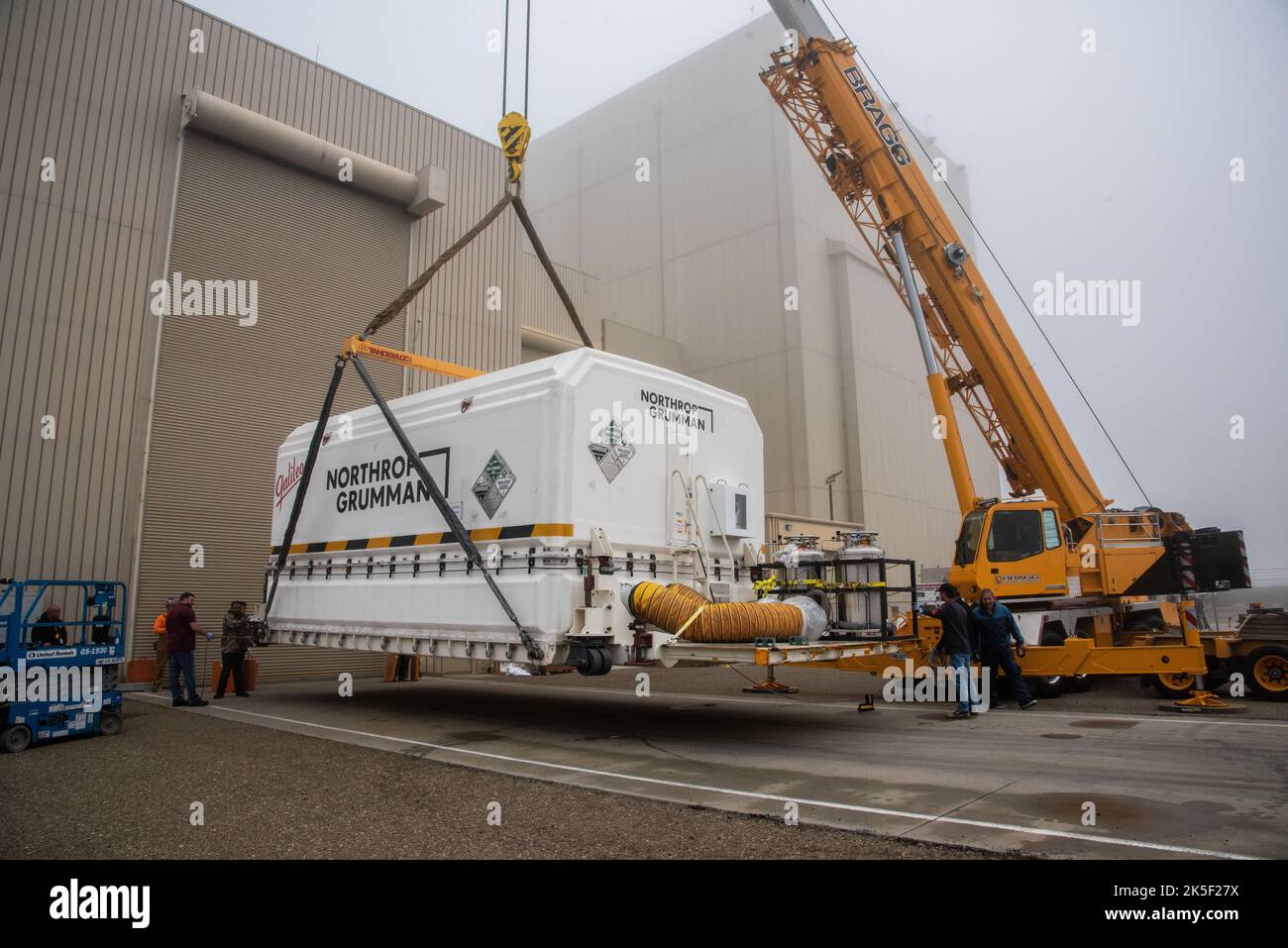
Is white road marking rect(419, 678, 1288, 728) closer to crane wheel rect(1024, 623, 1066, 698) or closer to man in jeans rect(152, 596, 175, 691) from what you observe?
crane wheel rect(1024, 623, 1066, 698)

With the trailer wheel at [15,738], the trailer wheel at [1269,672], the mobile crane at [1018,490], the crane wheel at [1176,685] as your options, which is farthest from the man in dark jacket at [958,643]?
the trailer wheel at [15,738]

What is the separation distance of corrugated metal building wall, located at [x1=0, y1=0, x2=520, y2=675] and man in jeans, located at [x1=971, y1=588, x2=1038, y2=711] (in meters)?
13.3

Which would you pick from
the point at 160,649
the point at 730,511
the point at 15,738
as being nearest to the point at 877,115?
the point at 730,511

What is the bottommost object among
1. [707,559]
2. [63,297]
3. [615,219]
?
[707,559]

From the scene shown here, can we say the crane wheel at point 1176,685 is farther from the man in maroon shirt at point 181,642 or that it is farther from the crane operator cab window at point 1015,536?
the man in maroon shirt at point 181,642

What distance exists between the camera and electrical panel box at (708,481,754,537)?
9.35m

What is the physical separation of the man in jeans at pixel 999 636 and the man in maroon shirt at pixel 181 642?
11075 millimetres

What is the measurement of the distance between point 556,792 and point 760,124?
2889 centimetres

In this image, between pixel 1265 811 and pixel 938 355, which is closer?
pixel 1265 811

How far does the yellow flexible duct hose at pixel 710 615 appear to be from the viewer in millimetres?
7336

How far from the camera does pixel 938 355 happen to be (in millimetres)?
13891

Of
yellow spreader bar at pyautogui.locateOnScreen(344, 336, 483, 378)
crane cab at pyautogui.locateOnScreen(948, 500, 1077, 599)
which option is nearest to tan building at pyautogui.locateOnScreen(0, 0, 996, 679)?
yellow spreader bar at pyautogui.locateOnScreen(344, 336, 483, 378)
